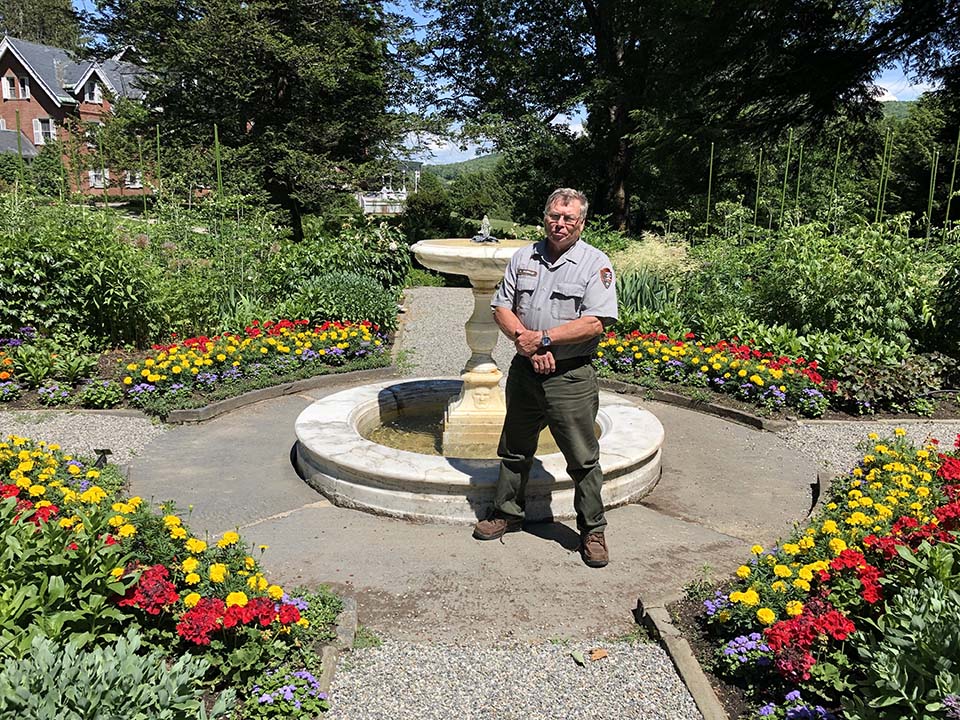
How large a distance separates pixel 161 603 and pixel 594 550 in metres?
2.05

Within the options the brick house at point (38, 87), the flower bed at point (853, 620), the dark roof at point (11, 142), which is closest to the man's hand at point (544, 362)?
the flower bed at point (853, 620)

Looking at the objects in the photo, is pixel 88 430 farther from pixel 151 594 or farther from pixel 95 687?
pixel 95 687

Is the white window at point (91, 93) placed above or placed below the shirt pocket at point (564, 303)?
above

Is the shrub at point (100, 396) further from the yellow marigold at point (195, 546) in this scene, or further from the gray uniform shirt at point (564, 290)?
the gray uniform shirt at point (564, 290)

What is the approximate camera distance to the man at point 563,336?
3.53m

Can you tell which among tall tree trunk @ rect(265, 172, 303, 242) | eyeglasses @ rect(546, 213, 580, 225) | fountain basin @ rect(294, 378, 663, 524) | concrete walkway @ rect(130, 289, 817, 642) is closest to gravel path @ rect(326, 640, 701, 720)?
concrete walkway @ rect(130, 289, 817, 642)

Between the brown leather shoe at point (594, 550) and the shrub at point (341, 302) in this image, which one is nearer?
the brown leather shoe at point (594, 550)

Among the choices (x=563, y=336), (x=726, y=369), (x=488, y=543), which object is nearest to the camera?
(x=563, y=336)

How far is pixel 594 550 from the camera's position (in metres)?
3.78

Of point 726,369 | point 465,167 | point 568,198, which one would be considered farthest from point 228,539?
point 465,167

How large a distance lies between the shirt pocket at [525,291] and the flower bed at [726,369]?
346 cm

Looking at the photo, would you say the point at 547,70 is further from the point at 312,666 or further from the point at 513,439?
the point at 312,666

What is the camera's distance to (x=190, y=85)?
16.9 metres

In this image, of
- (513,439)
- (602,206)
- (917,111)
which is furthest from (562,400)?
(917,111)
